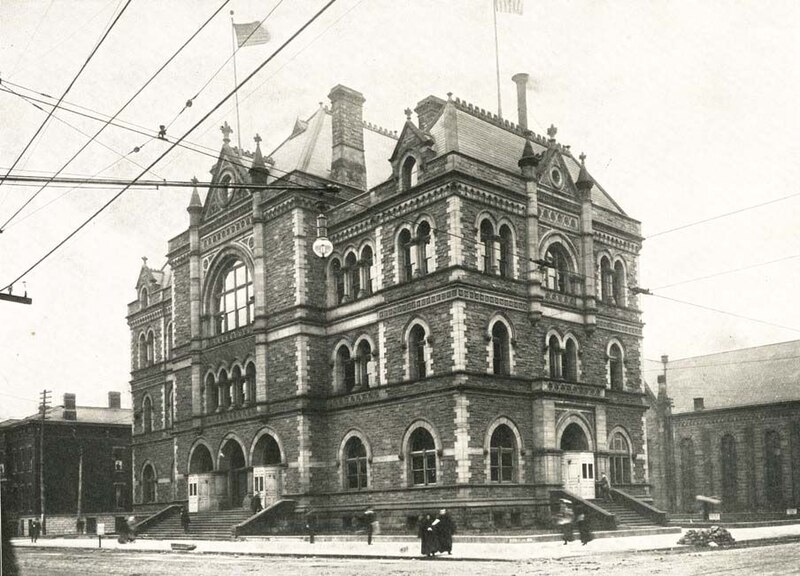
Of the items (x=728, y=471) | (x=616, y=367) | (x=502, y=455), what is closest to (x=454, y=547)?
(x=502, y=455)

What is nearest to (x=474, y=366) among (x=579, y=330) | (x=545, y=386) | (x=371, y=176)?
(x=545, y=386)

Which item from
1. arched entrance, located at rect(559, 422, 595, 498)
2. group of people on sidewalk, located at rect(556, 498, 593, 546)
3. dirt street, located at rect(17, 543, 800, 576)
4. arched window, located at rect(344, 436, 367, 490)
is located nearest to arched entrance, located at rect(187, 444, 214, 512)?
arched window, located at rect(344, 436, 367, 490)

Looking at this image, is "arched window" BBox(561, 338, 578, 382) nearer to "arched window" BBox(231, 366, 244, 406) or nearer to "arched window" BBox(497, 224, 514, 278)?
"arched window" BBox(497, 224, 514, 278)

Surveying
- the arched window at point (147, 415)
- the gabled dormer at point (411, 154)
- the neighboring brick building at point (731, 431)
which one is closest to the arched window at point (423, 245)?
the gabled dormer at point (411, 154)

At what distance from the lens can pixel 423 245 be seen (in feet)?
107

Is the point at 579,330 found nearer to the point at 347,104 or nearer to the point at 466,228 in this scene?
the point at 466,228

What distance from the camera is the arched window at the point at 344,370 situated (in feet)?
117

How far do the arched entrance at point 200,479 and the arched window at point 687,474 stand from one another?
116ft

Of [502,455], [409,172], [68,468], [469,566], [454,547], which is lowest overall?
[454,547]

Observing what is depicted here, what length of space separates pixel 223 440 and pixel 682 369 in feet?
130

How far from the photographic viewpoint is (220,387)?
1591 inches

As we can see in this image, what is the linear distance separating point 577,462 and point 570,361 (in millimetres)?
4144

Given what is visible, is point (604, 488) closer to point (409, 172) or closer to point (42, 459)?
point (409, 172)

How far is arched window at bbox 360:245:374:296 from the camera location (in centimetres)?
3512
